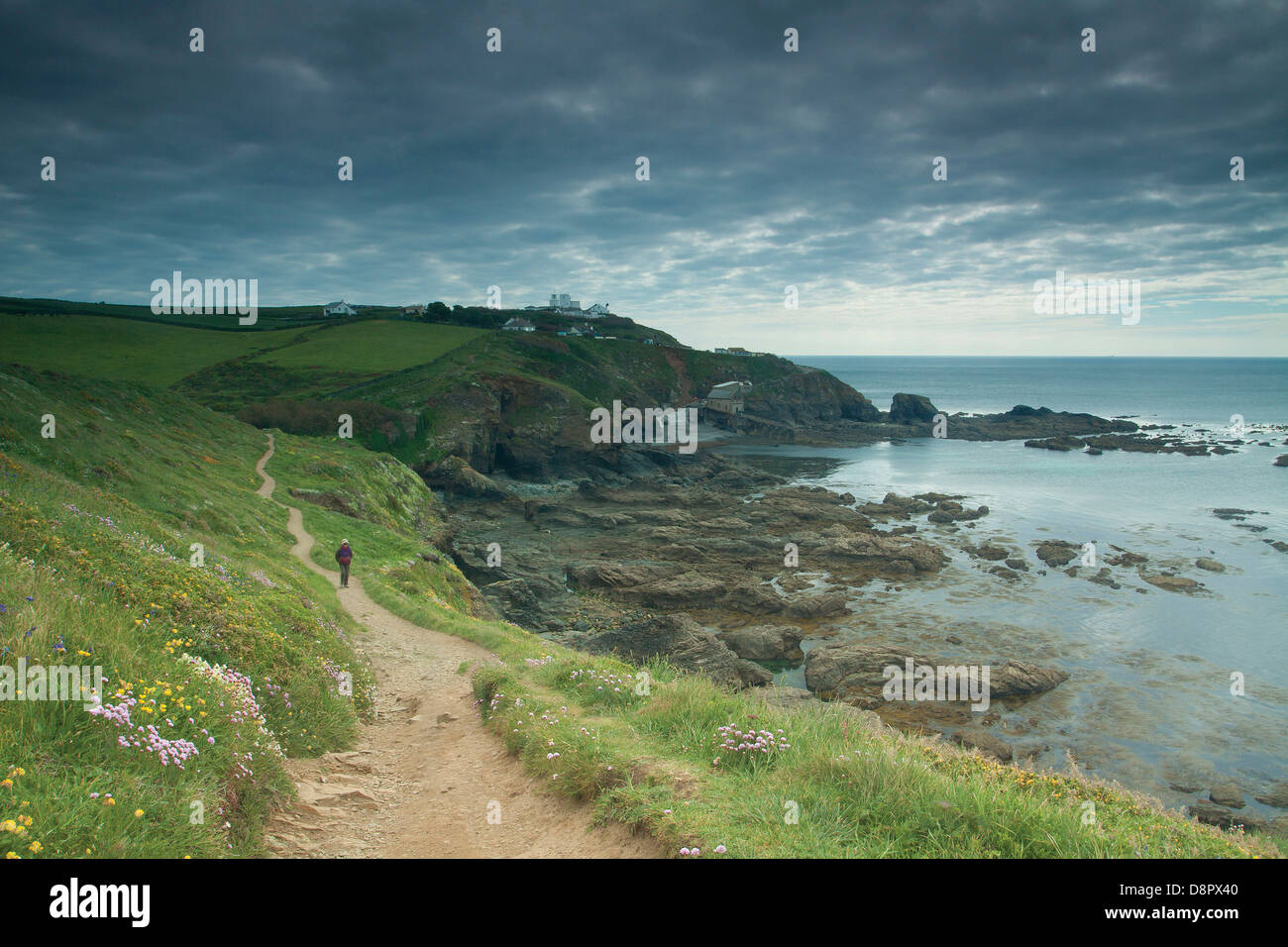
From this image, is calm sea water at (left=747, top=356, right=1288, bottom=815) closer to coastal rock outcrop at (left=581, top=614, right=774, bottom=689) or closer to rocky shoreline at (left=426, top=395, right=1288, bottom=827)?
rocky shoreline at (left=426, top=395, right=1288, bottom=827)

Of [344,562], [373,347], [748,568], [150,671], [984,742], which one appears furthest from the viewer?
[373,347]

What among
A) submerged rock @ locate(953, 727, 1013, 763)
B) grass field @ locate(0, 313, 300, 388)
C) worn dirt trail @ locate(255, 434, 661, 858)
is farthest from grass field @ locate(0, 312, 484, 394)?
worn dirt trail @ locate(255, 434, 661, 858)

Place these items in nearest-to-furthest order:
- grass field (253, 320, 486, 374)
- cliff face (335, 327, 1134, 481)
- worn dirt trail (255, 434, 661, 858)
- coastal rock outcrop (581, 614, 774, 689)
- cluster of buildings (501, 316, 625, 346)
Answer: worn dirt trail (255, 434, 661, 858) < coastal rock outcrop (581, 614, 774, 689) < cliff face (335, 327, 1134, 481) < grass field (253, 320, 486, 374) < cluster of buildings (501, 316, 625, 346)

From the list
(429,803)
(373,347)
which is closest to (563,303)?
(373,347)

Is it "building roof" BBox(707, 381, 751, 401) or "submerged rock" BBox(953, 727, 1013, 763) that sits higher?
"building roof" BBox(707, 381, 751, 401)

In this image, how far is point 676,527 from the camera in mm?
51094

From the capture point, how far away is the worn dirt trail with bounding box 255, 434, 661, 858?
7066 millimetres

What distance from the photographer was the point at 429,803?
28.1 feet

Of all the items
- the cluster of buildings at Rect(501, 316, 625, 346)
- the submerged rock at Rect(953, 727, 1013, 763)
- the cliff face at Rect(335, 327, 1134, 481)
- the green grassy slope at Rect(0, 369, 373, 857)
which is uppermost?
the cluster of buildings at Rect(501, 316, 625, 346)

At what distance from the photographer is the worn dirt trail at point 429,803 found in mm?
7066

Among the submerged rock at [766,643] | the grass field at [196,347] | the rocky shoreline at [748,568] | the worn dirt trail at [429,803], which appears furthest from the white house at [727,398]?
the worn dirt trail at [429,803]

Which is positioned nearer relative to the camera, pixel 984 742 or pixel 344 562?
pixel 984 742

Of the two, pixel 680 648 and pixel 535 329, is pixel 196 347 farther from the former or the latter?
pixel 680 648
